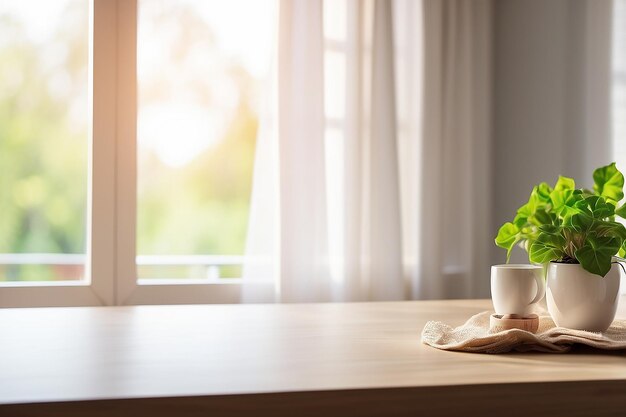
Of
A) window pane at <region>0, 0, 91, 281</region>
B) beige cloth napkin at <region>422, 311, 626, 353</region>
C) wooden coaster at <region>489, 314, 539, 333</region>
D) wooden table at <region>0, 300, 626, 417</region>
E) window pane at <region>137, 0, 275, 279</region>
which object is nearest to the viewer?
wooden table at <region>0, 300, 626, 417</region>

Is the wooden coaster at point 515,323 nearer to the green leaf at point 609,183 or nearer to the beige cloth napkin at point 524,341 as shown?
the beige cloth napkin at point 524,341

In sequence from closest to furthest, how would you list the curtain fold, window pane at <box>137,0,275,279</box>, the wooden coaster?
the wooden coaster, window pane at <box>137,0,275,279</box>, the curtain fold

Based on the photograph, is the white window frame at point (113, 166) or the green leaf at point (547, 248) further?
the white window frame at point (113, 166)

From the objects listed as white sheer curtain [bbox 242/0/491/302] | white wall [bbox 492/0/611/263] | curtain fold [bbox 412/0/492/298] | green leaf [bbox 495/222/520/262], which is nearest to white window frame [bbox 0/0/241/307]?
white sheer curtain [bbox 242/0/491/302]

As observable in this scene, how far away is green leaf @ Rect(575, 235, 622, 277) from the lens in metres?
1.03

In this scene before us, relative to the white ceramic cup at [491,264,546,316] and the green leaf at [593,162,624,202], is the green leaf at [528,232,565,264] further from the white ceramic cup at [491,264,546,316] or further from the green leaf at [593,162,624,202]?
the green leaf at [593,162,624,202]

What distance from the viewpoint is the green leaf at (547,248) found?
3.56 feet

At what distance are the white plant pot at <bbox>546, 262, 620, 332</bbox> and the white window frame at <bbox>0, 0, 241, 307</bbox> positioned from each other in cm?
204

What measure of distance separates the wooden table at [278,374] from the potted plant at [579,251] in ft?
0.34

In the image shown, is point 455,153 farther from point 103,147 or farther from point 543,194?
point 543,194

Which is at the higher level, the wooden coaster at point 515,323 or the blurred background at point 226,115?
the blurred background at point 226,115


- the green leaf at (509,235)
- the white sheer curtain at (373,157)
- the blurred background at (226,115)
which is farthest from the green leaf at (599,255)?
the white sheer curtain at (373,157)

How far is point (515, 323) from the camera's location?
1076mm

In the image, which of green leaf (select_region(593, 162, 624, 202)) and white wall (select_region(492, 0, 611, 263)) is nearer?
green leaf (select_region(593, 162, 624, 202))
